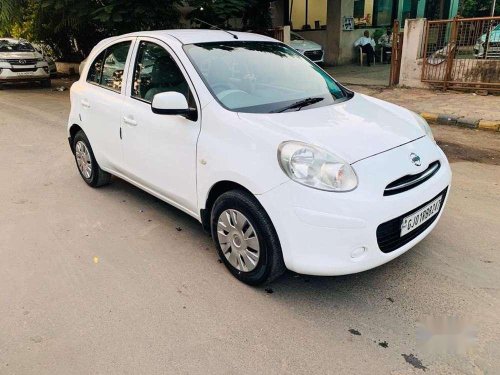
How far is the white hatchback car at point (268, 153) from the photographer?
8.68ft

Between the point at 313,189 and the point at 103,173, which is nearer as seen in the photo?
the point at 313,189

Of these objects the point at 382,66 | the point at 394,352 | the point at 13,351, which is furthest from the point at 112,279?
the point at 382,66

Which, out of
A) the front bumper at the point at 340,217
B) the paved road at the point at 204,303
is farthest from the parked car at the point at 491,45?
the front bumper at the point at 340,217

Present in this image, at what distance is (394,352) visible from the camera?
2.50 meters

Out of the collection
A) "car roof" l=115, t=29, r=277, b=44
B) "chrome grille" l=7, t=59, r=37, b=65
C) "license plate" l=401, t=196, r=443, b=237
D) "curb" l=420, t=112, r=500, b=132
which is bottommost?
"curb" l=420, t=112, r=500, b=132

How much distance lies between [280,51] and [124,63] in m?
1.53

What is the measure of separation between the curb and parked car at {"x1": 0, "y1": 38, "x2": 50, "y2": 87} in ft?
41.7

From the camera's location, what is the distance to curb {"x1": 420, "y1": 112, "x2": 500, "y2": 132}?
23.9ft

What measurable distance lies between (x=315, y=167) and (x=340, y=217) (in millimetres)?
352

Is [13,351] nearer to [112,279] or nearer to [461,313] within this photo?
[112,279]

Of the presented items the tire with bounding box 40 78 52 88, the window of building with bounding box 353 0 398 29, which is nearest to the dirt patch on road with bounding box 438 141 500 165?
the window of building with bounding box 353 0 398 29

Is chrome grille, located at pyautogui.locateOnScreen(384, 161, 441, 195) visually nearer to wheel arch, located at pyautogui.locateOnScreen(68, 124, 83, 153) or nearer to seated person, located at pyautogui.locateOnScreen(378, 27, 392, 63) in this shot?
wheel arch, located at pyautogui.locateOnScreen(68, 124, 83, 153)

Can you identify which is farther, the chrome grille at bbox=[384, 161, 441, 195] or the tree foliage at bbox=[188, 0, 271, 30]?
the tree foliage at bbox=[188, 0, 271, 30]

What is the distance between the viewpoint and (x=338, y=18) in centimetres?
1605
